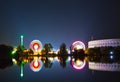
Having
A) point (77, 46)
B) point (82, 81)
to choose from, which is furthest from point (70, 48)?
point (82, 81)

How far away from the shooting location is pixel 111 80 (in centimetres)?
1578

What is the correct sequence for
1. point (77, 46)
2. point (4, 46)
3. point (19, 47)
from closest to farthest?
point (4, 46) < point (19, 47) < point (77, 46)

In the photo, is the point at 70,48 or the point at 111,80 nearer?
the point at 111,80

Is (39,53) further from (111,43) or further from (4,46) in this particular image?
(4,46)

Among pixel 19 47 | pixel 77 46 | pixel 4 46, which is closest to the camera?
pixel 4 46

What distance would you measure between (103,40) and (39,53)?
18.7 metres

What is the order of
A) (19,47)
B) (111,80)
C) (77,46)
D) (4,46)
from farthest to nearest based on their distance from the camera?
(77,46), (19,47), (4,46), (111,80)

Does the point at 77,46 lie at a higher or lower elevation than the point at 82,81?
higher

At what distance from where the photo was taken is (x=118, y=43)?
102000 millimetres

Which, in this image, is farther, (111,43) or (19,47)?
(111,43)

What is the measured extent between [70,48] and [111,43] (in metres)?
11.7

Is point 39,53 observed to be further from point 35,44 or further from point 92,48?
point 92,48

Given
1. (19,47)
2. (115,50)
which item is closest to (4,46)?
(19,47)

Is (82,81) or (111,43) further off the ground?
(111,43)
